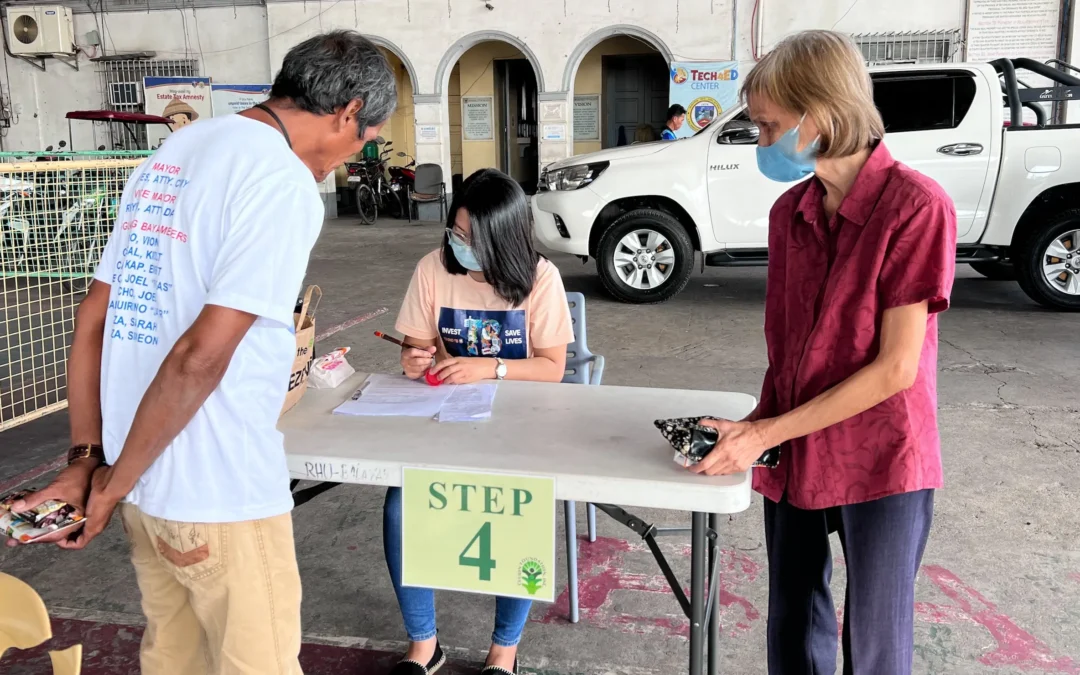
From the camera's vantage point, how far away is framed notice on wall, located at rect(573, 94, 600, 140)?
15508mm

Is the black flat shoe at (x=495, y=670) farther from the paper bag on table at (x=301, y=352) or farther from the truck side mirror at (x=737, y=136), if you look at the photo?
the truck side mirror at (x=737, y=136)

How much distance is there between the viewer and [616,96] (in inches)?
617

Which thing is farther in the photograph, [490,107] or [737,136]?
[490,107]

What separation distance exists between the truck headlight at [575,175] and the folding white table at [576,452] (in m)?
4.91

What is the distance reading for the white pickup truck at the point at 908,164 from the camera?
612 cm

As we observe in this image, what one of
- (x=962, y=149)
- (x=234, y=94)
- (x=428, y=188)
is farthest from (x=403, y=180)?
Answer: (x=962, y=149)

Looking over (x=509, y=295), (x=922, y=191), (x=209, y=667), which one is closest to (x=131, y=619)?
(x=209, y=667)

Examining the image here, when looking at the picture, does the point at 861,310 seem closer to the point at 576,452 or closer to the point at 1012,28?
the point at 576,452

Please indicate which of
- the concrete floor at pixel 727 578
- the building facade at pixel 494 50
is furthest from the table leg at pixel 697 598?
the building facade at pixel 494 50

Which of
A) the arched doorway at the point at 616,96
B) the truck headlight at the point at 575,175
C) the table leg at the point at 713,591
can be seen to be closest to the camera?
the table leg at the point at 713,591

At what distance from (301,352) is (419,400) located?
0.97ft

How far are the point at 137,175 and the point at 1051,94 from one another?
7.05 meters

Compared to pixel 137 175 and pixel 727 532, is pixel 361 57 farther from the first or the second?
pixel 727 532

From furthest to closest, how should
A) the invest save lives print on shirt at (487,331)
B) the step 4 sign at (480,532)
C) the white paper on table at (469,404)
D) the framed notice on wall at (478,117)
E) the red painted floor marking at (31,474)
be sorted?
the framed notice on wall at (478,117)
the red painted floor marking at (31,474)
the invest save lives print on shirt at (487,331)
the white paper on table at (469,404)
the step 4 sign at (480,532)
